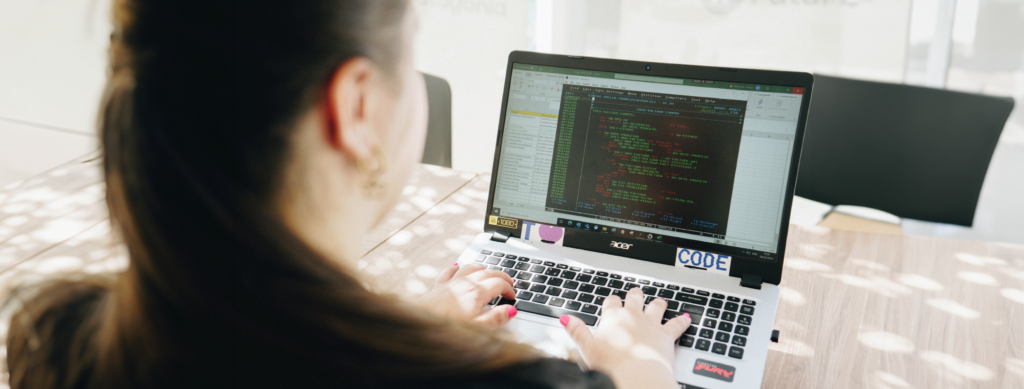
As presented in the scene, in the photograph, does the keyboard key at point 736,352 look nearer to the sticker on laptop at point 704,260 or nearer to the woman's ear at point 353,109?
the sticker on laptop at point 704,260

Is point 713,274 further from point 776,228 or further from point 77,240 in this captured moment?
point 77,240

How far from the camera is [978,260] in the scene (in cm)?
126

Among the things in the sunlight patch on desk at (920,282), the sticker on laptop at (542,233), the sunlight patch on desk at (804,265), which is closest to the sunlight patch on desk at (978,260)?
the sunlight patch on desk at (920,282)

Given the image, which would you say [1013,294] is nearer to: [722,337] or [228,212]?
[722,337]

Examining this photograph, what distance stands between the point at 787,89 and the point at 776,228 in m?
0.22

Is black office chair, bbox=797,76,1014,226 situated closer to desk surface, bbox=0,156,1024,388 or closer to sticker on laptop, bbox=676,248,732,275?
desk surface, bbox=0,156,1024,388

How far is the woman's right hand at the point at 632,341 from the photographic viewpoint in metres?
0.79

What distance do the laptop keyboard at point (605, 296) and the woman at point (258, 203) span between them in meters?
0.39

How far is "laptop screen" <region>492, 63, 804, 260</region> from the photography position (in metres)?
1.05

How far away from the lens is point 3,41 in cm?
445

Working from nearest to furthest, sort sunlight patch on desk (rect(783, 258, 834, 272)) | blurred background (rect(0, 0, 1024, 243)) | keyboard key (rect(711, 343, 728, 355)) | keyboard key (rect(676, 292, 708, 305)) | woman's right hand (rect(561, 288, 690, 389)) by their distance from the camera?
woman's right hand (rect(561, 288, 690, 389))
keyboard key (rect(711, 343, 728, 355))
keyboard key (rect(676, 292, 708, 305))
sunlight patch on desk (rect(783, 258, 834, 272))
blurred background (rect(0, 0, 1024, 243))

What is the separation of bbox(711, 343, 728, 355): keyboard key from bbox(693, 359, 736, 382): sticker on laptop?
25mm

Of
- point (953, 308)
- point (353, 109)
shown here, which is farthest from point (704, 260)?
point (353, 109)

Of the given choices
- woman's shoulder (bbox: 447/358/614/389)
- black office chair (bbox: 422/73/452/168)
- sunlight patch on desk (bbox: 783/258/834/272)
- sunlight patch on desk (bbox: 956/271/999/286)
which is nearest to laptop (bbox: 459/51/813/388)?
sunlight patch on desk (bbox: 783/258/834/272)
